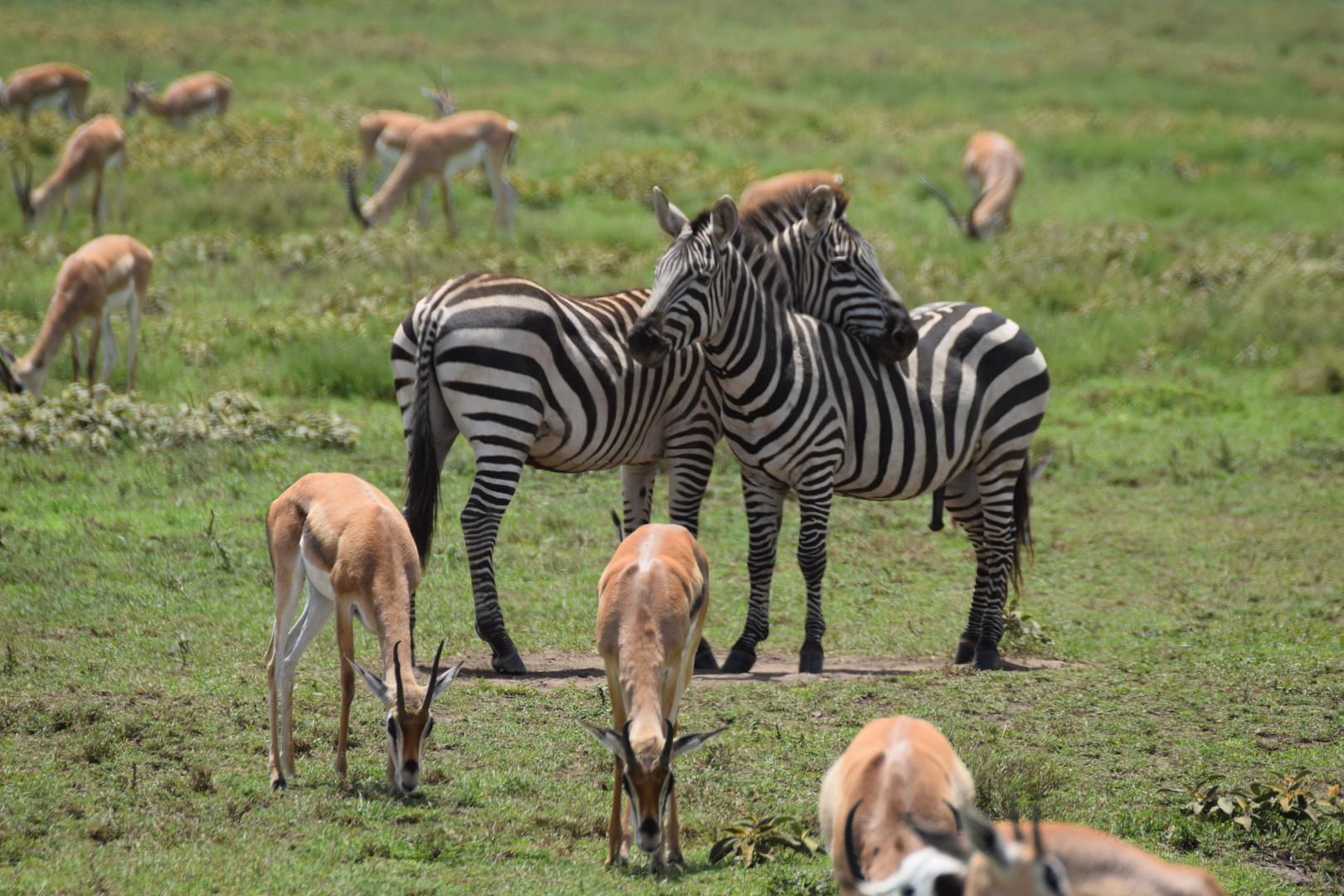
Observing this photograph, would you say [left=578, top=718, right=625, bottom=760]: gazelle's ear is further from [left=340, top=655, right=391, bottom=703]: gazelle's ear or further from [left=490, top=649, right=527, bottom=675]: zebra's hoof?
[left=490, top=649, right=527, bottom=675]: zebra's hoof

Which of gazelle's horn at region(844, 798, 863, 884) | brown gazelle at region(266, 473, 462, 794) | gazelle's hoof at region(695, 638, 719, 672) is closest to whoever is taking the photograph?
gazelle's horn at region(844, 798, 863, 884)

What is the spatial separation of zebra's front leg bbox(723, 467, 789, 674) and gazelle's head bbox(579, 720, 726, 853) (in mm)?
3397

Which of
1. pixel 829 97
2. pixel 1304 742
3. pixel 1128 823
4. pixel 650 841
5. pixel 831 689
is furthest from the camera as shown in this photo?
pixel 829 97

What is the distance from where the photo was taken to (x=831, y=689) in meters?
7.27

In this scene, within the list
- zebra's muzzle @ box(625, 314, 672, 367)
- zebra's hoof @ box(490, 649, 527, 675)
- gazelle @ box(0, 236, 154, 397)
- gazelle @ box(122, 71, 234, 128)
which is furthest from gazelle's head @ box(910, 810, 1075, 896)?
gazelle @ box(122, 71, 234, 128)

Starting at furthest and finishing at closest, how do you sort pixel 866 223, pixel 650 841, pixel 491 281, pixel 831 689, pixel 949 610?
pixel 866 223 < pixel 949 610 < pixel 491 281 < pixel 831 689 < pixel 650 841

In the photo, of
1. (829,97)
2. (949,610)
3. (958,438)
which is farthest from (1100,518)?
(829,97)

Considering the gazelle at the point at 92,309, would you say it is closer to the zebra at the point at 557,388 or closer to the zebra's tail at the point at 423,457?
the zebra at the point at 557,388

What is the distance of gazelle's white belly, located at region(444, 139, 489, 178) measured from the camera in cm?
2017

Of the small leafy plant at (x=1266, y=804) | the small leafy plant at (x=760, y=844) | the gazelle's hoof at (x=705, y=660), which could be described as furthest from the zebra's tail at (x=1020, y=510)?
the small leafy plant at (x=760, y=844)

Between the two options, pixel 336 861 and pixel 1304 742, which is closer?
pixel 336 861

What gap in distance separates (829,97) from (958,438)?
80.4 ft

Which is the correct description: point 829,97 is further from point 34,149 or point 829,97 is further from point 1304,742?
point 1304,742

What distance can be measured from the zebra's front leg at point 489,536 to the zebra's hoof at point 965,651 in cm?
282
